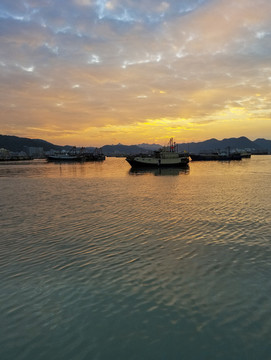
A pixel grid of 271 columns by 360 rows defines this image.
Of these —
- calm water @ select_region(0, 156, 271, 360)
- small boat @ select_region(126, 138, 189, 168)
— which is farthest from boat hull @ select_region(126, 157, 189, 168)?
calm water @ select_region(0, 156, 271, 360)

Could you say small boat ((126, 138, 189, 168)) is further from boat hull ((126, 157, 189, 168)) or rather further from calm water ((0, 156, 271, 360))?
calm water ((0, 156, 271, 360))

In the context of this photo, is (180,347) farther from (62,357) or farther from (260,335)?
(62,357)

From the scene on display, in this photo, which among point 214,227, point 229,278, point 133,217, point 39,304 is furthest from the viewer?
point 133,217

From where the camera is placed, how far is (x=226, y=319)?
6.38m

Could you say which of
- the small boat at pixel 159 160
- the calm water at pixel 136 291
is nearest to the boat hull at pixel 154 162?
the small boat at pixel 159 160

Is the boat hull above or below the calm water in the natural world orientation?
above

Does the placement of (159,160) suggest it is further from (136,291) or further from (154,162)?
(136,291)

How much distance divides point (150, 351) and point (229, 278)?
170 inches

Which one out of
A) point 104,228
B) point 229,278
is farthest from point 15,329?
point 104,228

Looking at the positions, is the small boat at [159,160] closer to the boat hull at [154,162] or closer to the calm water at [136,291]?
the boat hull at [154,162]

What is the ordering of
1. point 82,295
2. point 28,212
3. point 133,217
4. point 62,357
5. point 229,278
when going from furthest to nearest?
point 28,212
point 133,217
point 229,278
point 82,295
point 62,357

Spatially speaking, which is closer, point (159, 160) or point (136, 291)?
point (136, 291)

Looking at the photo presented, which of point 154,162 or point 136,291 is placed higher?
point 154,162

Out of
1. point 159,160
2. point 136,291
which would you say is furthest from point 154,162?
point 136,291
